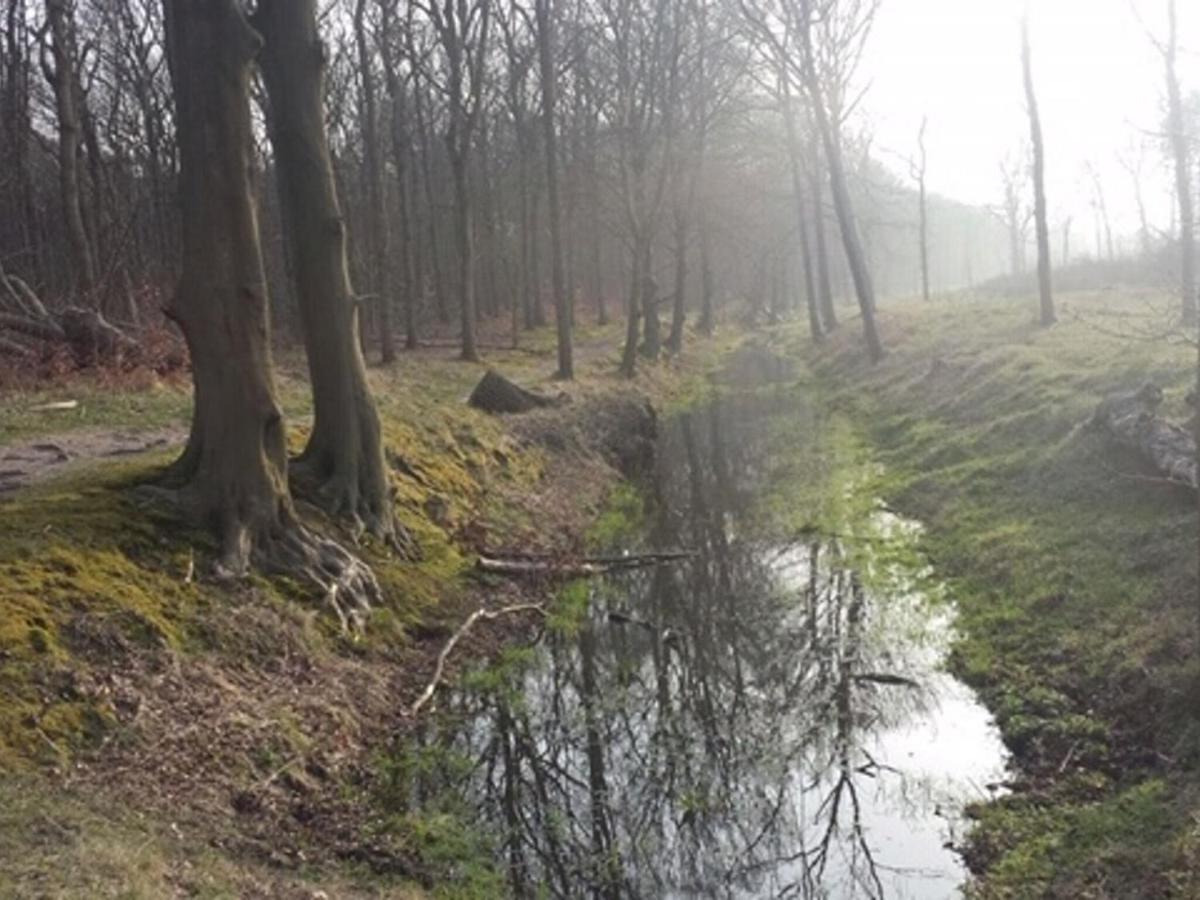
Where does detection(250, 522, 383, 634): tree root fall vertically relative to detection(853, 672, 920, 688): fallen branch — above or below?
above

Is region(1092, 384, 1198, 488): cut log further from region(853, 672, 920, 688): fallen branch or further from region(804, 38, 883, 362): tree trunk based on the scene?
region(804, 38, 883, 362): tree trunk

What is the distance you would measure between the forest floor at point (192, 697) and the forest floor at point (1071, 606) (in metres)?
3.81

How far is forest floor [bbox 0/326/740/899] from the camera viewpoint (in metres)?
5.79

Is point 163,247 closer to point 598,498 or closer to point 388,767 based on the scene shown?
point 598,498

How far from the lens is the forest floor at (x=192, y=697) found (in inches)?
228

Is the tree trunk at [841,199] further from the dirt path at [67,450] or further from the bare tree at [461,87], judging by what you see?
the dirt path at [67,450]

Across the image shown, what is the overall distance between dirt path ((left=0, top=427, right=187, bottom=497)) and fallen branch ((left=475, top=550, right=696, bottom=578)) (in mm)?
4274

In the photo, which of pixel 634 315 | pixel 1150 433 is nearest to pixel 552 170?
pixel 634 315

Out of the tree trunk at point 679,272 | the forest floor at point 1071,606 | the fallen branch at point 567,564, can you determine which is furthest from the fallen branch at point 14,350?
the tree trunk at point 679,272

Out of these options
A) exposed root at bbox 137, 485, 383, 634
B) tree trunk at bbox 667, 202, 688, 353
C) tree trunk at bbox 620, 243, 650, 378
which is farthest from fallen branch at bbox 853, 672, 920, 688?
tree trunk at bbox 667, 202, 688, 353

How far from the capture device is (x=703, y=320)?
4716 centimetres

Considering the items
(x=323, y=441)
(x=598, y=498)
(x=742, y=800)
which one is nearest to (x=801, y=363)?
(x=598, y=498)

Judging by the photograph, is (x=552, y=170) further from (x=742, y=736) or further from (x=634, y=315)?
(x=742, y=736)

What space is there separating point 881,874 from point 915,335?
2670cm
